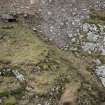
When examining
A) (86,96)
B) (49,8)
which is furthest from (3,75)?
(49,8)

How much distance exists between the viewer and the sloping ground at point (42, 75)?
6.32m

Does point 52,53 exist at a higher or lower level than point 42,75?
higher

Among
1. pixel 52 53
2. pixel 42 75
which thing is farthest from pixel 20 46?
pixel 42 75

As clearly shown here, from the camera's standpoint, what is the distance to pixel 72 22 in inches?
340

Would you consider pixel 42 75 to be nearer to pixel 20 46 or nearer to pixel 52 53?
pixel 52 53

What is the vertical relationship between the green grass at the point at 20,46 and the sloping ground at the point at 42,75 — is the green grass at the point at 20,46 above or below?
above

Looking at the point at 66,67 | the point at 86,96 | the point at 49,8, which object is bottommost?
the point at 86,96

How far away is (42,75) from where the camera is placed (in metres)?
6.75

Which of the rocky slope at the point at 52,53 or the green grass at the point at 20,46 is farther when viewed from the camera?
the green grass at the point at 20,46

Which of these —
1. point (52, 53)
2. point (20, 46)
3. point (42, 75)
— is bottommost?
point (42, 75)

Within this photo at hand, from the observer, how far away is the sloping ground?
249 inches

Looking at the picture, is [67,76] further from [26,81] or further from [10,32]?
[10,32]

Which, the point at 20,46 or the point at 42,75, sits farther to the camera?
the point at 20,46

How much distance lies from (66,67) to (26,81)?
1126mm
